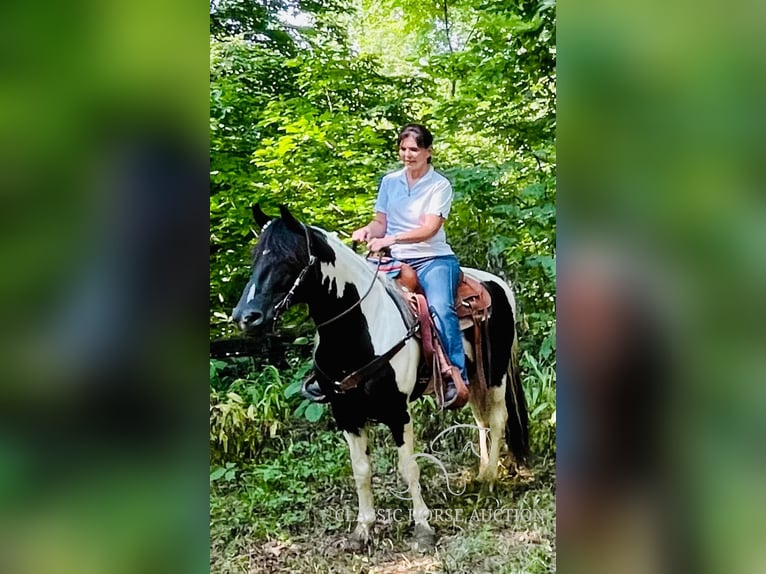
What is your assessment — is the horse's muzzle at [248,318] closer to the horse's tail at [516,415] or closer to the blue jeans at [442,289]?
the blue jeans at [442,289]

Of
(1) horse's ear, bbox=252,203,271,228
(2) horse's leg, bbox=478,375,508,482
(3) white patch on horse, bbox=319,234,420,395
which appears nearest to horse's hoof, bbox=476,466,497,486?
(2) horse's leg, bbox=478,375,508,482

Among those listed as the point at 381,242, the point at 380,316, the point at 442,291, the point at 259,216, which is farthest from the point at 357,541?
the point at 259,216

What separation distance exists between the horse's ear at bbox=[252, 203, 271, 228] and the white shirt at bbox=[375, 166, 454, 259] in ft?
1.03

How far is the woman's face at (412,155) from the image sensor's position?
1580mm

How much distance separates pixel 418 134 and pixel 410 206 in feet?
0.69

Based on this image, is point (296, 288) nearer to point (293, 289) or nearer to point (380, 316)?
point (293, 289)

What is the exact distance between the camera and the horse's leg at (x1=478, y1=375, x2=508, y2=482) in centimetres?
160

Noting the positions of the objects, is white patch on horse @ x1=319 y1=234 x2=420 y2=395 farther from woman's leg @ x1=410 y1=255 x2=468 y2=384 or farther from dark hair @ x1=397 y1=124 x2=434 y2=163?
dark hair @ x1=397 y1=124 x2=434 y2=163

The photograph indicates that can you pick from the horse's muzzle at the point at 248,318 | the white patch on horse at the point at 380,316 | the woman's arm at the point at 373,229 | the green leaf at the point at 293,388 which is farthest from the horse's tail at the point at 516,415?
the horse's muzzle at the point at 248,318

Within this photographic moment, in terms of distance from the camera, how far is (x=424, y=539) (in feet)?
5.18

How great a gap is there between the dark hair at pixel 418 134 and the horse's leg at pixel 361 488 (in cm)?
84
